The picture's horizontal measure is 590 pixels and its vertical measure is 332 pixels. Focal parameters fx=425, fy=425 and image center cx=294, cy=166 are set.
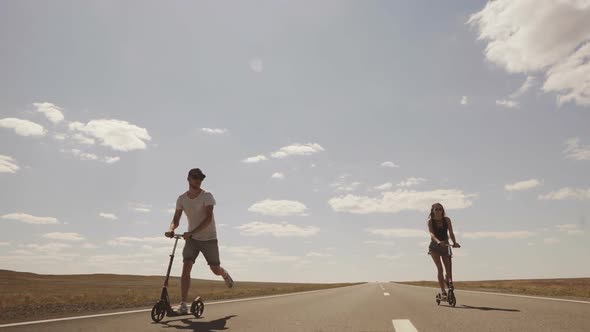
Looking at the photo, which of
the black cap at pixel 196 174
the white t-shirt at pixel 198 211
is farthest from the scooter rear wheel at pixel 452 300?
the black cap at pixel 196 174

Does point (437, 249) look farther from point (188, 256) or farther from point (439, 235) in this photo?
point (188, 256)

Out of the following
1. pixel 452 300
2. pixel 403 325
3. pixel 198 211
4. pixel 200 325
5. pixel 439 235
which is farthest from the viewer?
pixel 439 235

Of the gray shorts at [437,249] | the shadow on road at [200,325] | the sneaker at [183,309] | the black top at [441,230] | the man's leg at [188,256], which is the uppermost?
the black top at [441,230]

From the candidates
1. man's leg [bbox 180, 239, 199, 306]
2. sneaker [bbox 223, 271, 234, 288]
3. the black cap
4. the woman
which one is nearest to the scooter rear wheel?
the woman

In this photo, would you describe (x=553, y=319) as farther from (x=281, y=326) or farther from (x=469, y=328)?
(x=281, y=326)

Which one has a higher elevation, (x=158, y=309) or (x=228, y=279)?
(x=228, y=279)

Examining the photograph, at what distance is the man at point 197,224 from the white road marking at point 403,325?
3283 mm

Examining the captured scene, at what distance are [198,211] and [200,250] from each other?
0.70 meters

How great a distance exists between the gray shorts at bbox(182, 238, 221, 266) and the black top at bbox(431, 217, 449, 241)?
17.5ft

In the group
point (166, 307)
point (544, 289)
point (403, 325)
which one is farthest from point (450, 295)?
point (544, 289)

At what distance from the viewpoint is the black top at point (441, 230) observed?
1003 cm

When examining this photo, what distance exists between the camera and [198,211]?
745cm

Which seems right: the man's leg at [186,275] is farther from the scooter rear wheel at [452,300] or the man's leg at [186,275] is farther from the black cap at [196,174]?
the scooter rear wheel at [452,300]

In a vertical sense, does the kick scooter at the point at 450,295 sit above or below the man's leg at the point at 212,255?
below
